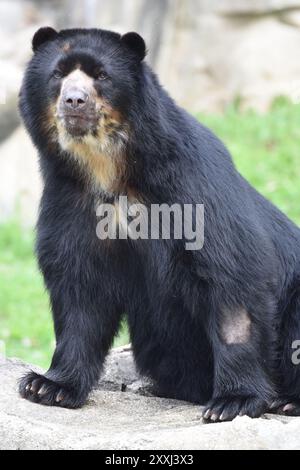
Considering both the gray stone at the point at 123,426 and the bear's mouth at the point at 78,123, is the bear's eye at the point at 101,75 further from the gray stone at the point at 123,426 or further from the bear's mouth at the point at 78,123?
the gray stone at the point at 123,426

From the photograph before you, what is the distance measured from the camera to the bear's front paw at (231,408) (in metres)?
4.68

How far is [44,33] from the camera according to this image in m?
5.03

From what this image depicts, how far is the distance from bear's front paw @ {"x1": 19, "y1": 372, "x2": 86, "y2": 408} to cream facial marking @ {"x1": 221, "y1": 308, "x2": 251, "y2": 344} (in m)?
0.82

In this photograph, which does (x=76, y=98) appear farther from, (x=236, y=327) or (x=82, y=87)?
(x=236, y=327)

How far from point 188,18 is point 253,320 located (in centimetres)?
973

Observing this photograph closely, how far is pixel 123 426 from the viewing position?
462cm

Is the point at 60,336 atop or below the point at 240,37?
below

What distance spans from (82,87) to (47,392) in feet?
4.80

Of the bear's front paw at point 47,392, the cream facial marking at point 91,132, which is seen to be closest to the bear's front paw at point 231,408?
the bear's front paw at point 47,392

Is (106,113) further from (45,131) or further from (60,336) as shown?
(60,336)

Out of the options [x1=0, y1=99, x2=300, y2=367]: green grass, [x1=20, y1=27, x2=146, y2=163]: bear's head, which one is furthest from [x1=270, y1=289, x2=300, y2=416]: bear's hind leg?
[x1=0, y1=99, x2=300, y2=367]: green grass

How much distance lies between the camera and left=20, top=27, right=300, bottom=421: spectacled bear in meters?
4.84

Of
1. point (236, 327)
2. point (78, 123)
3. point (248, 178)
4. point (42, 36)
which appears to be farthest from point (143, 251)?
point (248, 178)

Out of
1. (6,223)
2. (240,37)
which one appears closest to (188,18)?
(240,37)
